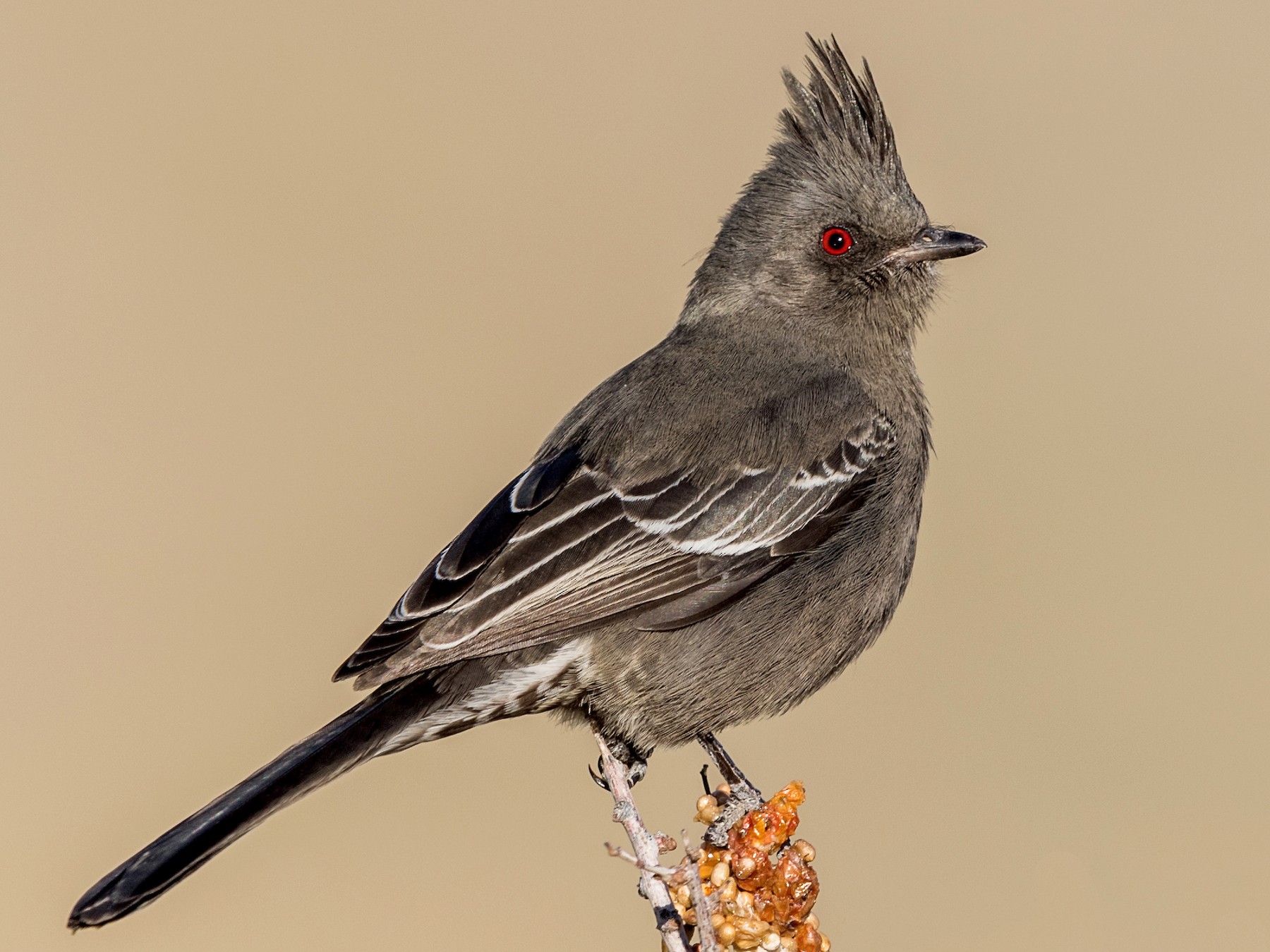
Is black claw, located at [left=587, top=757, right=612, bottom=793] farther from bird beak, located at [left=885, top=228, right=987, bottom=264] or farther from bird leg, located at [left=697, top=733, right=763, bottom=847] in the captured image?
bird beak, located at [left=885, top=228, right=987, bottom=264]

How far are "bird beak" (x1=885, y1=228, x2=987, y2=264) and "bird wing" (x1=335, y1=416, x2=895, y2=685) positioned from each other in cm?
A: 106

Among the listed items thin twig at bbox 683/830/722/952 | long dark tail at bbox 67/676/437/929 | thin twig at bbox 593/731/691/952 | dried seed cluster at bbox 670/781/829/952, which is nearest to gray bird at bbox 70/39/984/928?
long dark tail at bbox 67/676/437/929

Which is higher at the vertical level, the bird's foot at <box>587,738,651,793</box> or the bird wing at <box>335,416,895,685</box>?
the bird wing at <box>335,416,895,685</box>

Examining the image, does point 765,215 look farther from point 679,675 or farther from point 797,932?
point 797,932

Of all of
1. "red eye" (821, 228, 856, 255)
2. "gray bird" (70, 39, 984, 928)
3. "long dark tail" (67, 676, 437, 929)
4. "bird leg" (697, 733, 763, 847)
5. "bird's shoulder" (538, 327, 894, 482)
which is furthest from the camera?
"red eye" (821, 228, 856, 255)

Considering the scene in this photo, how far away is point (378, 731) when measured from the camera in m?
4.02

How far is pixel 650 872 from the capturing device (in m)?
3.19

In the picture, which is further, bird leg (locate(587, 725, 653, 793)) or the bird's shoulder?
the bird's shoulder

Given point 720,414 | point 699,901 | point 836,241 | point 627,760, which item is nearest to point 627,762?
point 627,760

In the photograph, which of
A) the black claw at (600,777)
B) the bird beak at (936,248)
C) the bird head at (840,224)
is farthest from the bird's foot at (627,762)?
the bird beak at (936,248)

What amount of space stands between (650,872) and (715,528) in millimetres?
1641

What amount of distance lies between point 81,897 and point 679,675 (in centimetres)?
194

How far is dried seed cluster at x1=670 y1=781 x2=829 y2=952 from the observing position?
129 inches

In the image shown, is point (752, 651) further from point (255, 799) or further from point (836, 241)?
point (836, 241)
